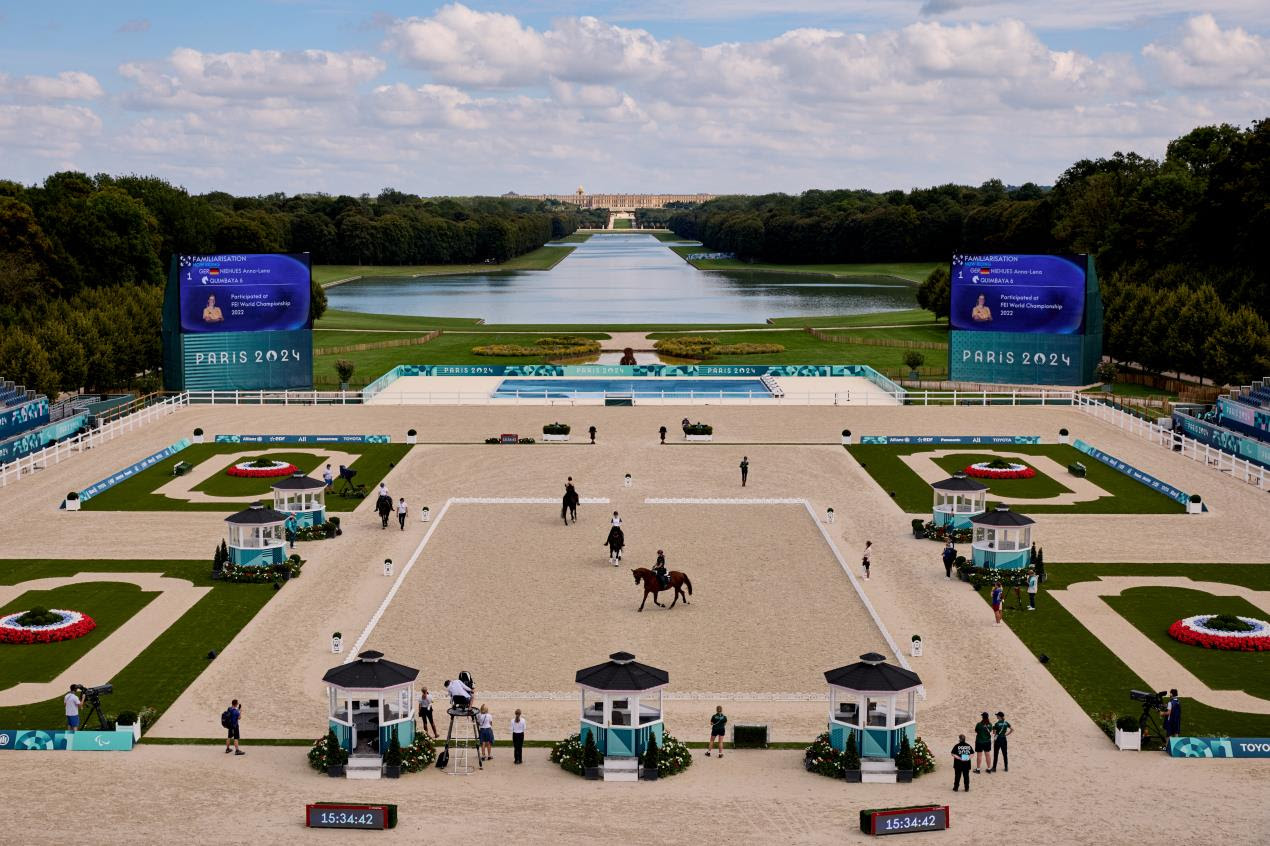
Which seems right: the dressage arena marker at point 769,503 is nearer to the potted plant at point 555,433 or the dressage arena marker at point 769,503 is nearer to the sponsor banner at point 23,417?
the potted plant at point 555,433

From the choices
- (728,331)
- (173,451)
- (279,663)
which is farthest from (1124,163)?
(279,663)

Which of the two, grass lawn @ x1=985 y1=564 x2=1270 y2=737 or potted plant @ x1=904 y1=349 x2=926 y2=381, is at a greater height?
potted plant @ x1=904 y1=349 x2=926 y2=381

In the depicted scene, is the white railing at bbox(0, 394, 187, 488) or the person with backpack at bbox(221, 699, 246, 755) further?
the white railing at bbox(0, 394, 187, 488)

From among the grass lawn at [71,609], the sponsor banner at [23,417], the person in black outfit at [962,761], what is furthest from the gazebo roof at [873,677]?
the sponsor banner at [23,417]

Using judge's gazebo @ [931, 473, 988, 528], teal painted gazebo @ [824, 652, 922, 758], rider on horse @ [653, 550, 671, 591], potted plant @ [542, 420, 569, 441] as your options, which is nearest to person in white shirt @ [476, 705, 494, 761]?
teal painted gazebo @ [824, 652, 922, 758]

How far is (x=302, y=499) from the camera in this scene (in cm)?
5281

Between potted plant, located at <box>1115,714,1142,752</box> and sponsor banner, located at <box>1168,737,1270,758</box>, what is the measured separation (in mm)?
670

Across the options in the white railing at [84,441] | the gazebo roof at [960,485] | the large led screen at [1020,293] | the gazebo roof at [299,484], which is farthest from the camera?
the large led screen at [1020,293]

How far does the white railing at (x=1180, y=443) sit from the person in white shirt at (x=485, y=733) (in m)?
42.3

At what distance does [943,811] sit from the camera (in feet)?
88.1

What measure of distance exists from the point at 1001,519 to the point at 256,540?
24110 mm

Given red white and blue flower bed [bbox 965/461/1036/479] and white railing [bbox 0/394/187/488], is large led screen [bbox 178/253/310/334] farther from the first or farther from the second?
red white and blue flower bed [bbox 965/461/1036/479]

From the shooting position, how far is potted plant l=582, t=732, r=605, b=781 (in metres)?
29.8

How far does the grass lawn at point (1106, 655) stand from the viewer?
33.2 meters
